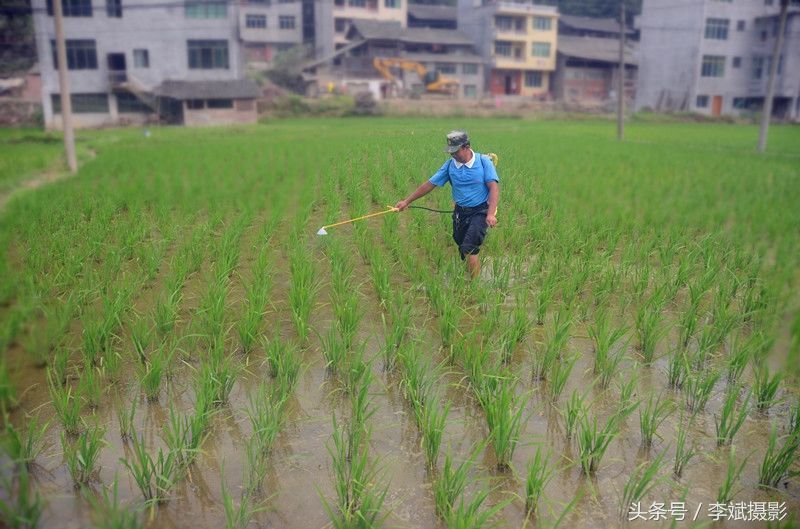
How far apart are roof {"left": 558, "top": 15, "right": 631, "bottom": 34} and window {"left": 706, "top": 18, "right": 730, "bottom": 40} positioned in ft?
20.7

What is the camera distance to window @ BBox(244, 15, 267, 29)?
30891mm

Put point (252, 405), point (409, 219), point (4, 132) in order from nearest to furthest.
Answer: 1. point (252, 405)
2. point (409, 219)
3. point (4, 132)

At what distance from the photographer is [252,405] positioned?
262cm

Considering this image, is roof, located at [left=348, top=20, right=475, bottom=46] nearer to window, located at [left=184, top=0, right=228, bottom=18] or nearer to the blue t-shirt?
window, located at [left=184, top=0, right=228, bottom=18]

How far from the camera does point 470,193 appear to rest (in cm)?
423

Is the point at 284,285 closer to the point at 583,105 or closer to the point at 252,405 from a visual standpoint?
the point at 252,405

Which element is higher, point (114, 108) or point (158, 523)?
point (114, 108)

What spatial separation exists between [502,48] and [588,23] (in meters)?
7.94

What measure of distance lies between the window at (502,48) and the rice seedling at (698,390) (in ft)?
92.8

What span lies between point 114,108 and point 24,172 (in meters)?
13.2

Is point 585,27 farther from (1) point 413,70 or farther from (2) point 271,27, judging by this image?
(2) point 271,27

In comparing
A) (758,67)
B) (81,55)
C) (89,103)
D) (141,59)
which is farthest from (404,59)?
(758,67)

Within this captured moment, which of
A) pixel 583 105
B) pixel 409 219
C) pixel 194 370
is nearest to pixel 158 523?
pixel 194 370

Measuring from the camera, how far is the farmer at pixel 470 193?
4113 mm
